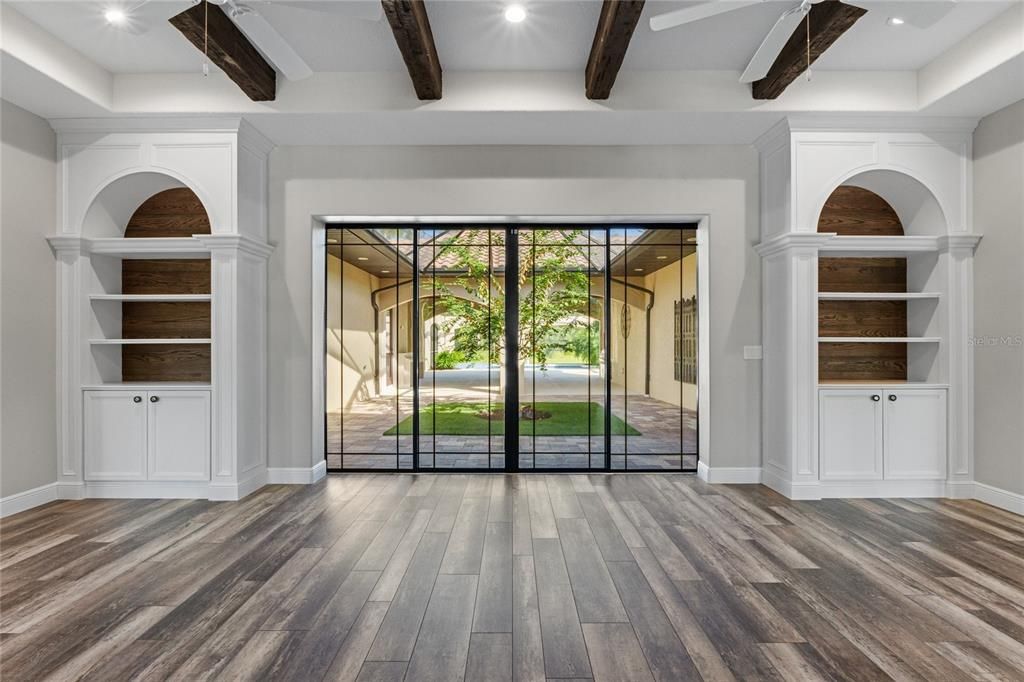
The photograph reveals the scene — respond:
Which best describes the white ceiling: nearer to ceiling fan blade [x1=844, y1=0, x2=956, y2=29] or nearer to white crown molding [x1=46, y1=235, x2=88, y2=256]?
ceiling fan blade [x1=844, y1=0, x2=956, y2=29]

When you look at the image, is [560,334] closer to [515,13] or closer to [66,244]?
[515,13]

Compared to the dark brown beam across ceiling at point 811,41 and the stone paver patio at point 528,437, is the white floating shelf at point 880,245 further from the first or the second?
the stone paver patio at point 528,437

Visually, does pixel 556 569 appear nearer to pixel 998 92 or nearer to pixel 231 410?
pixel 231 410

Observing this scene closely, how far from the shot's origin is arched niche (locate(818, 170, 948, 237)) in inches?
164

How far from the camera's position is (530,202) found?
4.53 meters

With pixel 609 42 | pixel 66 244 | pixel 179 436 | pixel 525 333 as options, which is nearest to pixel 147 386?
pixel 179 436

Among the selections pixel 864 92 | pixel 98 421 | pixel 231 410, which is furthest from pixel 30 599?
pixel 864 92

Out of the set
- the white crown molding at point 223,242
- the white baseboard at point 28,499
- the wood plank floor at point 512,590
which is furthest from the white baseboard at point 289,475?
the white crown molding at point 223,242

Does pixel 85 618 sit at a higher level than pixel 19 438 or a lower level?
lower

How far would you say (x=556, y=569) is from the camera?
9.09 feet

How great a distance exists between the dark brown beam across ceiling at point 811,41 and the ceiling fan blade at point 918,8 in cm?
15

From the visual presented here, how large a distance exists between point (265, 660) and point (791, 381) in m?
3.81

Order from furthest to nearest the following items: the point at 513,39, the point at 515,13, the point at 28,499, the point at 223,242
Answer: the point at 223,242, the point at 28,499, the point at 513,39, the point at 515,13

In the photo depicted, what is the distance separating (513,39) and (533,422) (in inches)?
123
